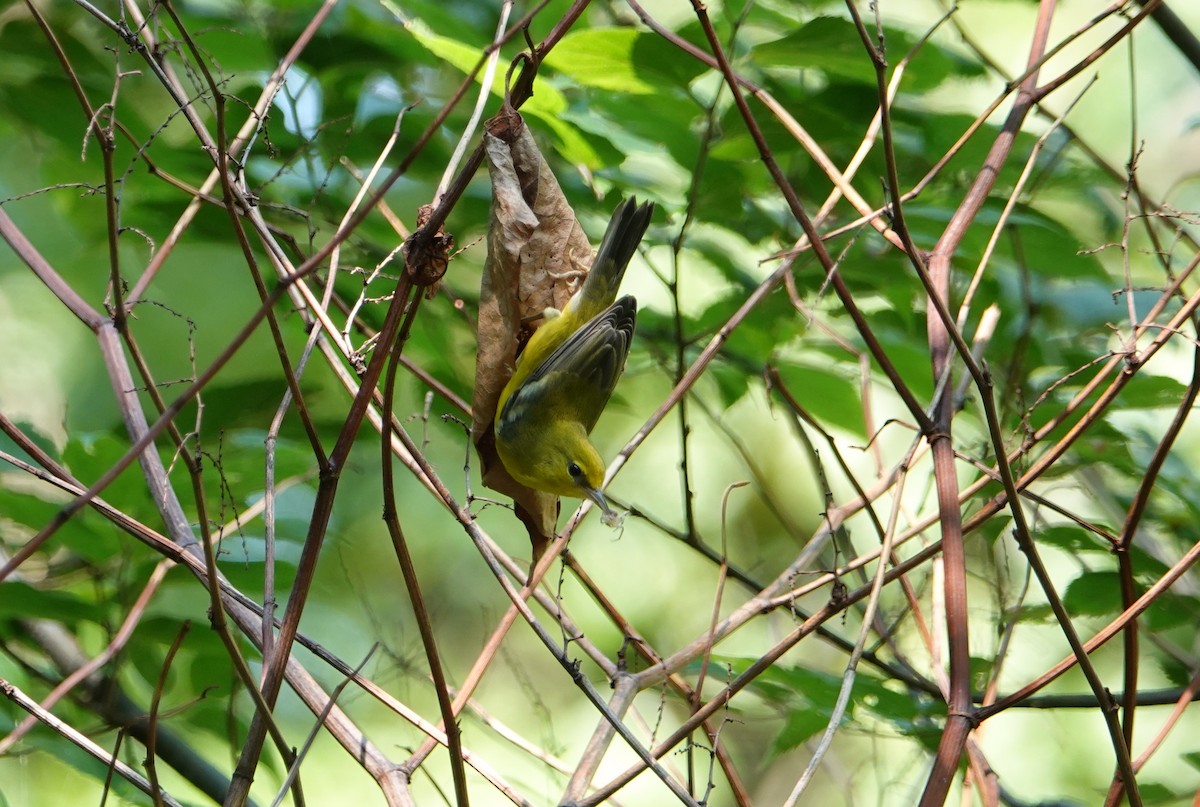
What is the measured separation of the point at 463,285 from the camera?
5246mm

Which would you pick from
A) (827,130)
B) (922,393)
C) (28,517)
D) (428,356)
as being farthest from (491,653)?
(922,393)

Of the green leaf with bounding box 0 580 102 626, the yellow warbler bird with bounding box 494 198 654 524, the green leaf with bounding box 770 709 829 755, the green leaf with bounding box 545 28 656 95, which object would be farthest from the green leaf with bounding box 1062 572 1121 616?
the green leaf with bounding box 0 580 102 626

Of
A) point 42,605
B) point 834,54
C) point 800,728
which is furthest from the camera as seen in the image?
point 834,54

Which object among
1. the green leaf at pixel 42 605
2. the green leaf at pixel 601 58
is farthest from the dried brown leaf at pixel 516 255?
the green leaf at pixel 42 605

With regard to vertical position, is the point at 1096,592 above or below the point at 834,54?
below

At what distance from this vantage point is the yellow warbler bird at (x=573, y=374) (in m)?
3.05

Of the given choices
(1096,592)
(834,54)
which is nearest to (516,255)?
(834,54)

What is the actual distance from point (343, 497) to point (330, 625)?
Answer: 2.18m

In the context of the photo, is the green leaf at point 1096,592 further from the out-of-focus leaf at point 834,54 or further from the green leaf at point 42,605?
the green leaf at point 42,605

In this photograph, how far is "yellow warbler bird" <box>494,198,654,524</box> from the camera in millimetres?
3053

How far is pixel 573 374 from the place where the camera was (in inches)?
131

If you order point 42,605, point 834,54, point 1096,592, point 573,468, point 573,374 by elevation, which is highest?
point 834,54

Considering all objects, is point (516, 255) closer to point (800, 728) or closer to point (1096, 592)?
point (800, 728)

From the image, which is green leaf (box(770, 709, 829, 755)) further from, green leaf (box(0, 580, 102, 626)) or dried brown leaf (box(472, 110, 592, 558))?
green leaf (box(0, 580, 102, 626))
